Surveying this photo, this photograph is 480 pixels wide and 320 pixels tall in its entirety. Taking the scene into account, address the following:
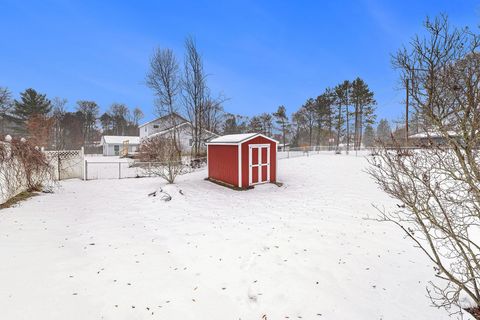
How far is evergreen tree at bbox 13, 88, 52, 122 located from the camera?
1272 inches

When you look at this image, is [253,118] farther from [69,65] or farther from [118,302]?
[118,302]

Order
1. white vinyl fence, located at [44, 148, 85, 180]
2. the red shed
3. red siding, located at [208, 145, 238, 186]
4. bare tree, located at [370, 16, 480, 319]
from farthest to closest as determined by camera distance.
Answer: white vinyl fence, located at [44, 148, 85, 180]
red siding, located at [208, 145, 238, 186]
the red shed
bare tree, located at [370, 16, 480, 319]

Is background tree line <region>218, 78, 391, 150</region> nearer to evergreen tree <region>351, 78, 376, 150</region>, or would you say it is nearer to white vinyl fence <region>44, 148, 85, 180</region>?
evergreen tree <region>351, 78, 376, 150</region>

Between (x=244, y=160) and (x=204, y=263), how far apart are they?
633 cm

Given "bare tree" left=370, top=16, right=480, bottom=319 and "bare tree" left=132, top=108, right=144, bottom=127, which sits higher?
"bare tree" left=132, top=108, right=144, bottom=127

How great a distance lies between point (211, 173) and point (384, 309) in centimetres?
929

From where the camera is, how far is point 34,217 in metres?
5.68

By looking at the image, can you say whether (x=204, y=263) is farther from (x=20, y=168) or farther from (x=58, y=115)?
(x=58, y=115)

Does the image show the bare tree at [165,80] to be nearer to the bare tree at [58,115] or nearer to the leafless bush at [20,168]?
the leafless bush at [20,168]

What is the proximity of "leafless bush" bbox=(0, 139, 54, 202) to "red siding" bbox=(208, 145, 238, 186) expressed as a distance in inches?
243

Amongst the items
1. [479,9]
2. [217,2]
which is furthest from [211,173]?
[217,2]

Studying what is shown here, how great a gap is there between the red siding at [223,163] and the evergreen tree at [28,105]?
108ft

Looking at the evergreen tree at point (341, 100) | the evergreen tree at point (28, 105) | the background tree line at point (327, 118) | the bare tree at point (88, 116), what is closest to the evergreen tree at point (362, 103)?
the background tree line at point (327, 118)

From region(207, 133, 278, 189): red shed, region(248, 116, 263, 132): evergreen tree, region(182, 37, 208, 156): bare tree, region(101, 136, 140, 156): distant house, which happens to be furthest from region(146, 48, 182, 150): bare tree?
region(248, 116, 263, 132): evergreen tree
